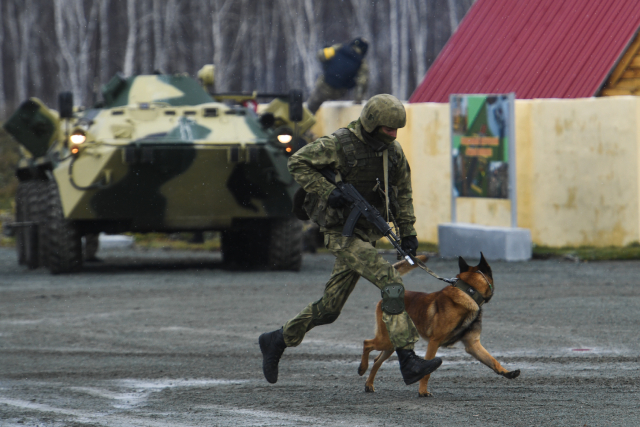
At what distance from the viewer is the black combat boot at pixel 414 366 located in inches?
218

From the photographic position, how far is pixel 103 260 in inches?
629

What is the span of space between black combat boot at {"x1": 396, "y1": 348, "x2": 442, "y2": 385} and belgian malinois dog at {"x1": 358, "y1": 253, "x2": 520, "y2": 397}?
0.20m

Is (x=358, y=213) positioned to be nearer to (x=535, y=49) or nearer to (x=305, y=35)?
(x=535, y=49)

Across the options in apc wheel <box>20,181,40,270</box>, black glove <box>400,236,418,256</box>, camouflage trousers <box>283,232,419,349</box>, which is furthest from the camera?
apc wheel <box>20,181,40,270</box>

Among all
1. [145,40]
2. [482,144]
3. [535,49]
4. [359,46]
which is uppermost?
[145,40]

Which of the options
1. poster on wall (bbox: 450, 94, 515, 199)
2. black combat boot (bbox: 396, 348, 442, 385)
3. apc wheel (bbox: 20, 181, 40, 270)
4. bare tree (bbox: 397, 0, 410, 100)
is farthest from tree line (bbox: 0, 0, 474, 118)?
black combat boot (bbox: 396, 348, 442, 385)

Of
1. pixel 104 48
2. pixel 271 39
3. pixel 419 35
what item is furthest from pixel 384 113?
pixel 104 48

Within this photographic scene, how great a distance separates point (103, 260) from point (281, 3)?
24771 mm

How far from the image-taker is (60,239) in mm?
12914

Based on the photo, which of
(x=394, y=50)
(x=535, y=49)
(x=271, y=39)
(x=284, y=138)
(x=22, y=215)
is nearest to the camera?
(x=284, y=138)

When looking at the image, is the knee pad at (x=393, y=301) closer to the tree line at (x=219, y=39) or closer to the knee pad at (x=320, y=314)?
the knee pad at (x=320, y=314)

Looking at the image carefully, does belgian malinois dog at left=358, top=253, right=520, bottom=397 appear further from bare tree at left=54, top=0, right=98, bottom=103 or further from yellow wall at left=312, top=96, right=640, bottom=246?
bare tree at left=54, top=0, right=98, bottom=103

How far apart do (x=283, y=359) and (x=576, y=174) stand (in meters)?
7.95

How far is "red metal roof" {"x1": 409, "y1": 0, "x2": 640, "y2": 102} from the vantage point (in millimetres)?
16281
